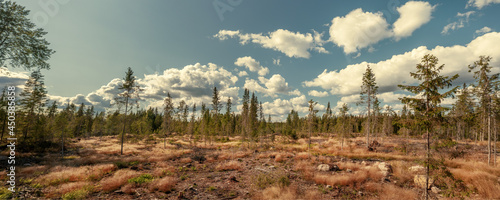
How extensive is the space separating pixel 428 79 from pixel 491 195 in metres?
9.23

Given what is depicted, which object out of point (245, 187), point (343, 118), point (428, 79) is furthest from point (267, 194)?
point (343, 118)

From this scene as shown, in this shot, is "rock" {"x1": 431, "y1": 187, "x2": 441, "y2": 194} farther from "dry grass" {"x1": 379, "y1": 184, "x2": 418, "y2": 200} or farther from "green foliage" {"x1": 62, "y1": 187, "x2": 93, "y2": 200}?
"green foliage" {"x1": 62, "y1": 187, "x2": 93, "y2": 200}

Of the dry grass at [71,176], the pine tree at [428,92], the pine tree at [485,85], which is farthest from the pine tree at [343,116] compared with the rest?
the dry grass at [71,176]

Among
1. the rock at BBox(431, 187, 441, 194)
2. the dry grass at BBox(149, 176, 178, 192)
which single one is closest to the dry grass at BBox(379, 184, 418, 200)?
the rock at BBox(431, 187, 441, 194)

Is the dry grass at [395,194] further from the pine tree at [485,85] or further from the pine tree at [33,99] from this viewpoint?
the pine tree at [33,99]

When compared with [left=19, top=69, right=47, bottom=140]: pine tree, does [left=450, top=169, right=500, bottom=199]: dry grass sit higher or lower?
lower

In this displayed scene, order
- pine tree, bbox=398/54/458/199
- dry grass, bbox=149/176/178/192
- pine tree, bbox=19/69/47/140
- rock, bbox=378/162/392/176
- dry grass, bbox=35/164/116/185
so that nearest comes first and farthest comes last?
pine tree, bbox=398/54/458/199, dry grass, bbox=149/176/178/192, dry grass, bbox=35/164/116/185, rock, bbox=378/162/392/176, pine tree, bbox=19/69/47/140

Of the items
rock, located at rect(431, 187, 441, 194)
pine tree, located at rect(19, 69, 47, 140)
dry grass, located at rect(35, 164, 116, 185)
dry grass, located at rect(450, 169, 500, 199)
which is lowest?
dry grass, located at rect(35, 164, 116, 185)

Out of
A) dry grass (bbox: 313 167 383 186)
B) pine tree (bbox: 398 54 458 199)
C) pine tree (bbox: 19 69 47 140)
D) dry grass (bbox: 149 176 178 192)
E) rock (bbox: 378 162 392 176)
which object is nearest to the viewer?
pine tree (bbox: 398 54 458 199)

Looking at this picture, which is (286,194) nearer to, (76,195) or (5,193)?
(76,195)

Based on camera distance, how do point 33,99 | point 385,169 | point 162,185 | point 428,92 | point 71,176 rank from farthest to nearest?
point 33,99, point 385,169, point 71,176, point 162,185, point 428,92

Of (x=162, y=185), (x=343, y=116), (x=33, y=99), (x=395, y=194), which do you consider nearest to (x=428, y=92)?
(x=395, y=194)

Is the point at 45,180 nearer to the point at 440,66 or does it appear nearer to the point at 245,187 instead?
the point at 245,187

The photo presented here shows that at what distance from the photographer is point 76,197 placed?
35.1 ft
